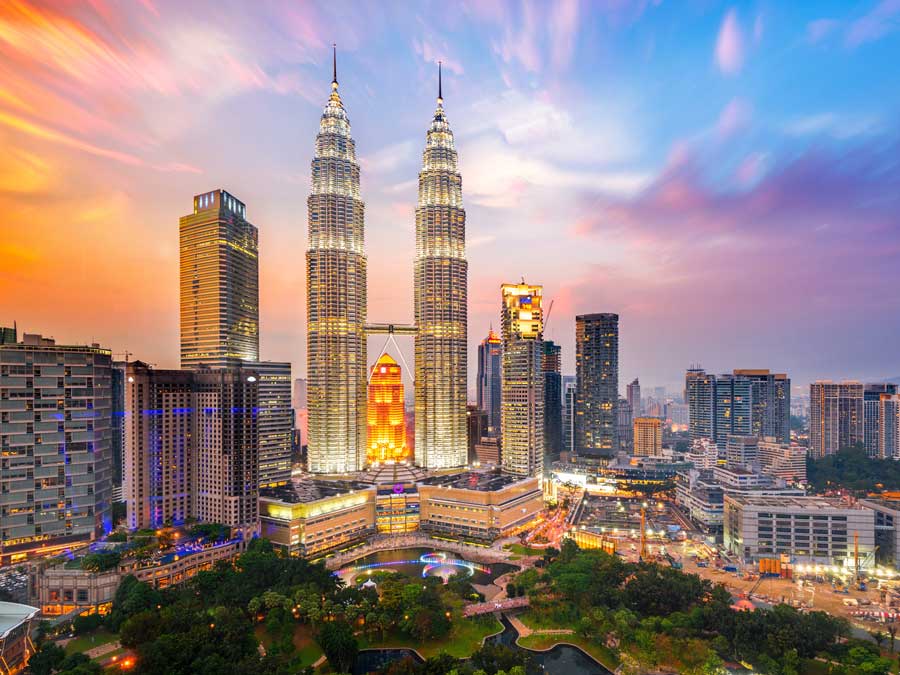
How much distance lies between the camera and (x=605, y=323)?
116875mm

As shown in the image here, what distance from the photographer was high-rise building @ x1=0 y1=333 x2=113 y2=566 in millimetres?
44375

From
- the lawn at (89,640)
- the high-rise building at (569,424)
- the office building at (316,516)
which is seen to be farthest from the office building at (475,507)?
the high-rise building at (569,424)

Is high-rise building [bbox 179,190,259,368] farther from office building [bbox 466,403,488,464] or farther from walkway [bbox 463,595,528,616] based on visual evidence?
office building [bbox 466,403,488,464]

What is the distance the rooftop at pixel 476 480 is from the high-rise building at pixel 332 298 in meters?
16.0

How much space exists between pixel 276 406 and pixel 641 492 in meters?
61.9

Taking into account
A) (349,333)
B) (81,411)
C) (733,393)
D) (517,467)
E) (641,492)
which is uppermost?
(349,333)

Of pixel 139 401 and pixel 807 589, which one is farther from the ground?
pixel 139 401

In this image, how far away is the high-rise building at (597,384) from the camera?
4424 inches

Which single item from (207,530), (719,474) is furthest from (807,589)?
(207,530)

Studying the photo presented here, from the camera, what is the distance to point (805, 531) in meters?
51.2

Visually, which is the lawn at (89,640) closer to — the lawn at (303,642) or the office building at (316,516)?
the lawn at (303,642)

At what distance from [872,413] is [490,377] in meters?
89.3

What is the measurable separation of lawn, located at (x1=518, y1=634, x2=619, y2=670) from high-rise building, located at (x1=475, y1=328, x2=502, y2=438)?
104 m

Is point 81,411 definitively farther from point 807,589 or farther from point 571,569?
point 807,589
